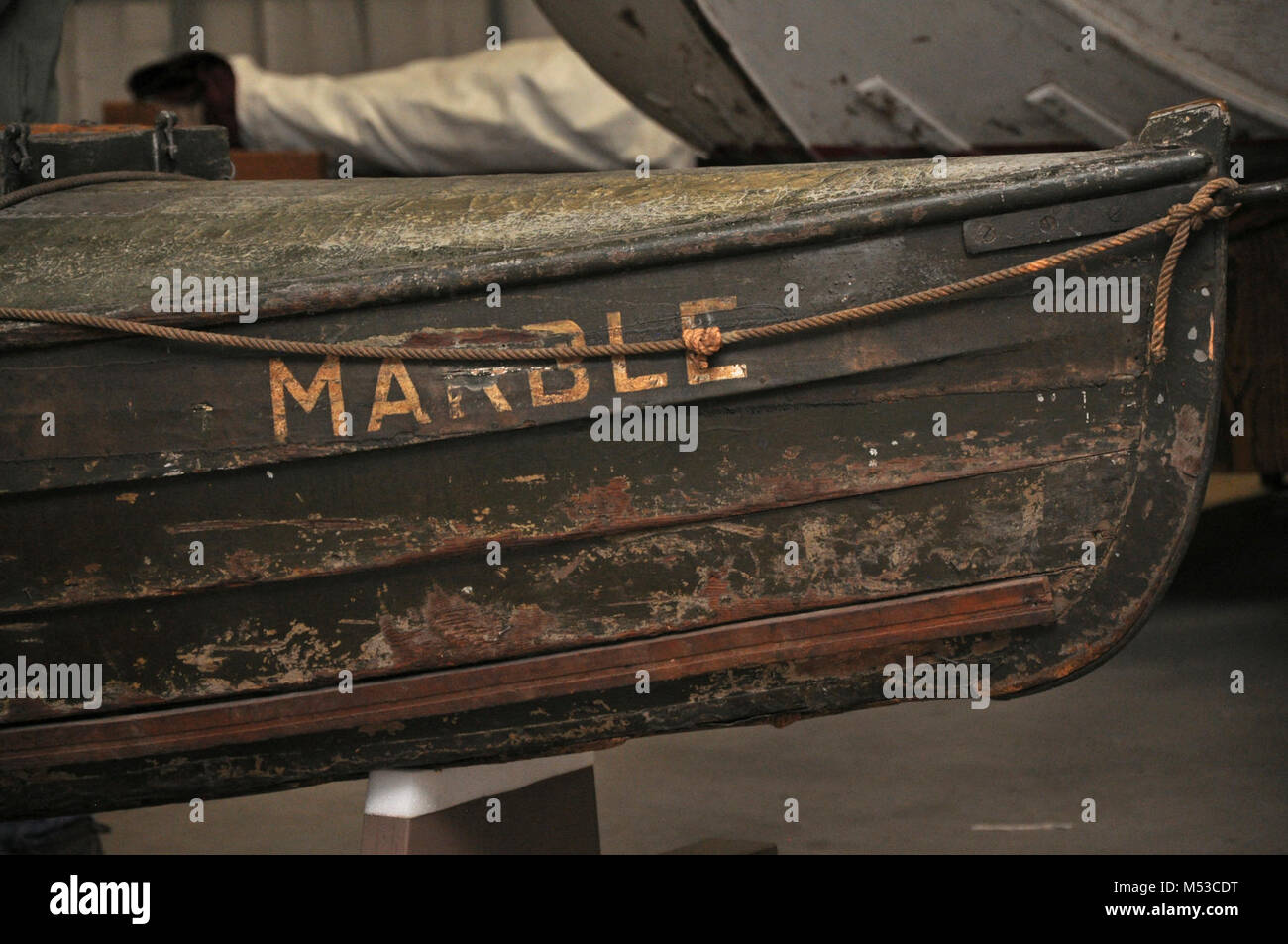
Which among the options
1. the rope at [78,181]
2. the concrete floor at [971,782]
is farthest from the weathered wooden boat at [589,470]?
the concrete floor at [971,782]

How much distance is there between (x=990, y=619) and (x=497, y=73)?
420cm

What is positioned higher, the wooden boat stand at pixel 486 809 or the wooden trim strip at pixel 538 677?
the wooden trim strip at pixel 538 677

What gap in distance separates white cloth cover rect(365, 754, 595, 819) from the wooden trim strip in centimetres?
10

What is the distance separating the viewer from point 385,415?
2146 millimetres

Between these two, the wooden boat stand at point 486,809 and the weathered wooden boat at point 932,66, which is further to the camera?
the weathered wooden boat at point 932,66

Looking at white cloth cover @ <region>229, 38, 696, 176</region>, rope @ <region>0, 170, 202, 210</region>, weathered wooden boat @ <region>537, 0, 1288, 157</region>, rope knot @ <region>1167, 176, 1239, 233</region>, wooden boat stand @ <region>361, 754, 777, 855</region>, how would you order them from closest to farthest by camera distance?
rope knot @ <region>1167, 176, 1239, 233</region> → wooden boat stand @ <region>361, 754, 777, 855</region> → rope @ <region>0, 170, 202, 210</region> → weathered wooden boat @ <region>537, 0, 1288, 157</region> → white cloth cover @ <region>229, 38, 696, 176</region>

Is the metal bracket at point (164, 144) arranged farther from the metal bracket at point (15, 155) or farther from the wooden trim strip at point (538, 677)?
the wooden trim strip at point (538, 677)

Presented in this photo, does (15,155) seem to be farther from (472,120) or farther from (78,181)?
(472,120)

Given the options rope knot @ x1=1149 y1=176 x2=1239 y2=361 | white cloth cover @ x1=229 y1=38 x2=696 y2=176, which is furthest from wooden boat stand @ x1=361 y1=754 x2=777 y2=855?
white cloth cover @ x1=229 y1=38 x2=696 y2=176

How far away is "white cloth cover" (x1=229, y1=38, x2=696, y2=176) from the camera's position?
5621 millimetres

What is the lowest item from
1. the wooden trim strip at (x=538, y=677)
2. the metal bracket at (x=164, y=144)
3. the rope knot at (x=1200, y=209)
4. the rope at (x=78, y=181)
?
the wooden trim strip at (x=538, y=677)

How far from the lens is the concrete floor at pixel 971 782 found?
9.45ft

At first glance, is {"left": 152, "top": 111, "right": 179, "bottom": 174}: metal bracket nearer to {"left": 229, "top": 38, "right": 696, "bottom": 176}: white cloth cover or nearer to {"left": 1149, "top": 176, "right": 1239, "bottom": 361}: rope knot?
{"left": 1149, "top": 176, "right": 1239, "bottom": 361}: rope knot

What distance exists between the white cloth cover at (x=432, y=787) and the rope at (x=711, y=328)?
65cm
